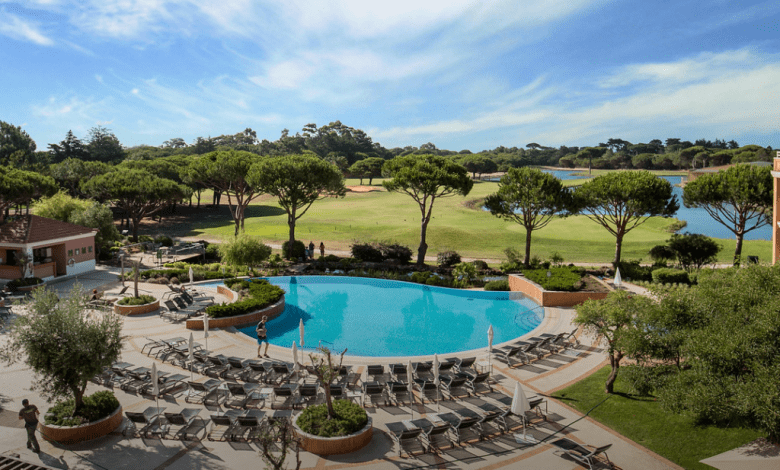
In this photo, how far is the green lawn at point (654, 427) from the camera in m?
11.0

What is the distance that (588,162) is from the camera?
6339 inches

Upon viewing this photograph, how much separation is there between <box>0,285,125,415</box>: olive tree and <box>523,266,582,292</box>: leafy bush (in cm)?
2138

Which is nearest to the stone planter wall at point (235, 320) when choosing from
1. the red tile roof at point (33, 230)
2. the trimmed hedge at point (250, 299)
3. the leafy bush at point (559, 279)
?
the trimmed hedge at point (250, 299)

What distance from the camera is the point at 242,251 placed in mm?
31266

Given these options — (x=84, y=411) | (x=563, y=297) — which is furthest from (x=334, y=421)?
(x=563, y=297)

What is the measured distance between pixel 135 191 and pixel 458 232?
32.4m

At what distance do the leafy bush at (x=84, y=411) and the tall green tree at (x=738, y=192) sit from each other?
33565 millimetres

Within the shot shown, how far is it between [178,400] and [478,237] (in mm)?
37952

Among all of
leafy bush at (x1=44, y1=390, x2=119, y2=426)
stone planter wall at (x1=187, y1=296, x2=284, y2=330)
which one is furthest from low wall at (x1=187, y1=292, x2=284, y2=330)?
leafy bush at (x1=44, y1=390, x2=119, y2=426)

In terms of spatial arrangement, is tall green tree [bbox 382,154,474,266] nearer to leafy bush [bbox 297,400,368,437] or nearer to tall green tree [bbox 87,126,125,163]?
leafy bush [bbox 297,400,368,437]

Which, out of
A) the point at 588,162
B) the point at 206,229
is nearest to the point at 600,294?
the point at 206,229

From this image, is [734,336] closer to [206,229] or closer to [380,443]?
[380,443]

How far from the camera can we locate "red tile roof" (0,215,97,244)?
3050cm

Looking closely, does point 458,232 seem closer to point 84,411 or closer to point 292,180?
point 292,180
